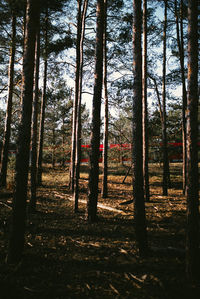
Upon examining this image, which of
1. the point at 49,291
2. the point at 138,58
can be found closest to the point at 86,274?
the point at 49,291

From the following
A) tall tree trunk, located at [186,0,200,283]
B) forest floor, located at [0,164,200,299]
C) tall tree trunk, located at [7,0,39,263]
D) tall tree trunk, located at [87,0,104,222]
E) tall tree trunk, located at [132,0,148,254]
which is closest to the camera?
forest floor, located at [0,164,200,299]

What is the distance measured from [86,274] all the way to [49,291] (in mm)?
752

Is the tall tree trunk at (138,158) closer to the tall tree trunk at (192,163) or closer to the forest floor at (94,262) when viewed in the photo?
the forest floor at (94,262)

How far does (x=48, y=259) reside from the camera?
151 inches

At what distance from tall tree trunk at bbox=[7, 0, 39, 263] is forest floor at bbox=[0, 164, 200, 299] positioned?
0.41 metres

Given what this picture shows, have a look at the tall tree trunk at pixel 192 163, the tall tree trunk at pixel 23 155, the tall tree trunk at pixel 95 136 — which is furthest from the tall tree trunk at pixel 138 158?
the tall tree trunk at pixel 23 155

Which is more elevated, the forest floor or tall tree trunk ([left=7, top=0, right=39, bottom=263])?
tall tree trunk ([left=7, top=0, right=39, bottom=263])

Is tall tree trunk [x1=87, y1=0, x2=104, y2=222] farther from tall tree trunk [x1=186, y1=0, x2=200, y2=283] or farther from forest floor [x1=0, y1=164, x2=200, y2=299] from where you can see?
tall tree trunk [x1=186, y1=0, x2=200, y2=283]

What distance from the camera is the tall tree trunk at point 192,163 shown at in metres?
3.13

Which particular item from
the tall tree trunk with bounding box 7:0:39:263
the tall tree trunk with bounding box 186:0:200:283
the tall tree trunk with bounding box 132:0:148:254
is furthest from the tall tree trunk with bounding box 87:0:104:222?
the tall tree trunk with bounding box 186:0:200:283

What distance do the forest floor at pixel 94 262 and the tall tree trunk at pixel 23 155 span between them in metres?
0.41

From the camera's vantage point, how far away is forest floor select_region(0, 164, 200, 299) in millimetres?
2895

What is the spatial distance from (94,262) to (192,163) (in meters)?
2.85

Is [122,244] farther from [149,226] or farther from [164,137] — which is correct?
[164,137]
